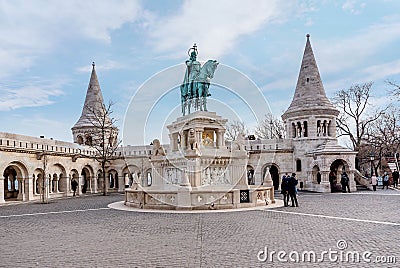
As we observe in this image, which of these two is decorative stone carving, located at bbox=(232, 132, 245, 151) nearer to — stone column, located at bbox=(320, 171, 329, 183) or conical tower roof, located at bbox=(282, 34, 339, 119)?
stone column, located at bbox=(320, 171, 329, 183)

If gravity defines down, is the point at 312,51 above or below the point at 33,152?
above

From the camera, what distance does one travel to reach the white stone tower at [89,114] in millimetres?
33875

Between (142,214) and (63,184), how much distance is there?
54.6 ft

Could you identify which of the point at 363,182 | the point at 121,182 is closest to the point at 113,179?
the point at 121,182

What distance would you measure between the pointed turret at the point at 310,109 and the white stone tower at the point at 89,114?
656 inches

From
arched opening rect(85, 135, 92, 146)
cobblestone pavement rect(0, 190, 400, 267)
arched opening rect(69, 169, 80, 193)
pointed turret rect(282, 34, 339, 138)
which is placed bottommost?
cobblestone pavement rect(0, 190, 400, 267)

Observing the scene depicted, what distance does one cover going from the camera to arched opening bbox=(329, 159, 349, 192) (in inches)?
1009

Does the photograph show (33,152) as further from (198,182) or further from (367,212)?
(367,212)

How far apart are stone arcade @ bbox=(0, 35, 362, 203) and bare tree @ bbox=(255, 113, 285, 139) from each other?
15.9 m

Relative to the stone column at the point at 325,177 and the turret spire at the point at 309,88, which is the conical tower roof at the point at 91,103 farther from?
the stone column at the point at 325,177

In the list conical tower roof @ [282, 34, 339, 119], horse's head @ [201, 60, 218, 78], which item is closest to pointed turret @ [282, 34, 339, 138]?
conical tower roof @ [282, 34, 339, 119]

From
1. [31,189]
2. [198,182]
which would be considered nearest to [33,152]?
[31,189]

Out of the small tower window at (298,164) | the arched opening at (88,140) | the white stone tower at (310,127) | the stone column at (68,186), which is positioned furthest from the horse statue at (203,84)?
the arched opening at (88,140)

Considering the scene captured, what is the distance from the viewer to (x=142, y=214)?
12.6 meters
